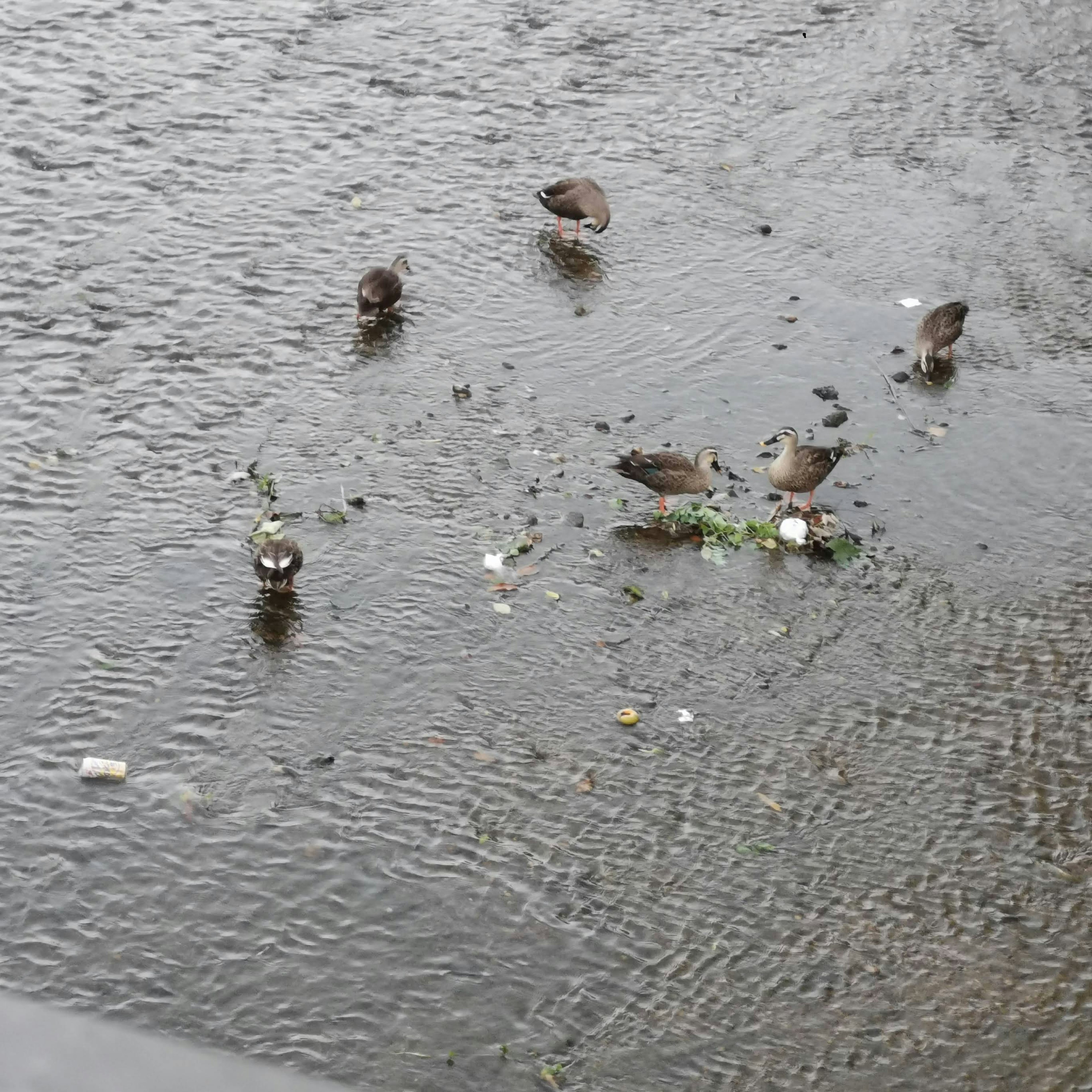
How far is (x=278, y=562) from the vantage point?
8.61 m

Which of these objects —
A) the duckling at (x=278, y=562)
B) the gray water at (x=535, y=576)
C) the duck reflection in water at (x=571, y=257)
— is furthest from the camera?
the duck reflection in water at (x=571, y=257)

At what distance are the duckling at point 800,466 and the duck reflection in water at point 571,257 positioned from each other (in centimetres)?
338

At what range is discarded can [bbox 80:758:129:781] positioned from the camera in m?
7.57

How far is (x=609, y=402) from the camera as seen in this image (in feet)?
36.1

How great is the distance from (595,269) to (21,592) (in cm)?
620

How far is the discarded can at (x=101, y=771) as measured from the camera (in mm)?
7570

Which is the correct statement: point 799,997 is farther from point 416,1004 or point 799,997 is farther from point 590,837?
point 416,1004

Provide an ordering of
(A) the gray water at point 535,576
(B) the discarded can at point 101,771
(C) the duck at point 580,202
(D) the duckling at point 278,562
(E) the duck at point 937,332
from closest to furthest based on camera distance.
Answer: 1. (A) the gray water at point 535,576
2. (B) the discarded can at point 101,771
3. (D) the duckling at point 278,562
4. (E) the duck at point 937,332
5. (C) the duck at point 580,202

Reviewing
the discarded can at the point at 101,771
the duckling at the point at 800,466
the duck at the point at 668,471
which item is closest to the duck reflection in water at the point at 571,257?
the duck at the point at 668,471

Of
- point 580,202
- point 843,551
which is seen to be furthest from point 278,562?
point 580,202

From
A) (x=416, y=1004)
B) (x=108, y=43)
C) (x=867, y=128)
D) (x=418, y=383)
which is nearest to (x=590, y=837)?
(x=416, y=1004)

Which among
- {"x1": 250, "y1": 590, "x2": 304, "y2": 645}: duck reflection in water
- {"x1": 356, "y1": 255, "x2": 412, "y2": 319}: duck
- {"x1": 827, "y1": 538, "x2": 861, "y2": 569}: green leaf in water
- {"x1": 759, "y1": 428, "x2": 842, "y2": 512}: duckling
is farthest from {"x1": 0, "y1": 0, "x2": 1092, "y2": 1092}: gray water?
{"x1": 759, "y1": 428, "x2": 842, "y2": 512}: duckling

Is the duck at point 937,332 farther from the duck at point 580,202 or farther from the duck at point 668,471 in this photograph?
the duck at point 580,202

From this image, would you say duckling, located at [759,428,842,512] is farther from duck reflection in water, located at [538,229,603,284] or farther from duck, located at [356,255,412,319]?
duck, located at [356,255,412,319]
